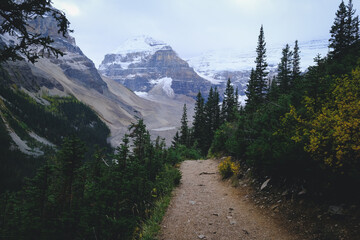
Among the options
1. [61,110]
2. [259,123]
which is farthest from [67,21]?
[61,110]

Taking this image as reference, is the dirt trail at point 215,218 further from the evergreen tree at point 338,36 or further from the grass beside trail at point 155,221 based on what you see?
the evergreen tree at point 338,36

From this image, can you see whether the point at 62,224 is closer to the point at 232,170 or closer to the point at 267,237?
the point at 267,237

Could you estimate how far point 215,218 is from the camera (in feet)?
20.6

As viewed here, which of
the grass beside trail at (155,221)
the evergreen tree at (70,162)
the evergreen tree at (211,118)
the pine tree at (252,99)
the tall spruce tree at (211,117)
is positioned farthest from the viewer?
the tall spruce tree at (211,117)

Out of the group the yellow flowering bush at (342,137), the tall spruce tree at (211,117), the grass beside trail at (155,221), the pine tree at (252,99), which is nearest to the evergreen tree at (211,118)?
the tall spruce tree at (211,117)

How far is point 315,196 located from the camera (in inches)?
208

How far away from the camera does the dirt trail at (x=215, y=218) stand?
5293 millimetres

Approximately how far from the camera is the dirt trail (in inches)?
208

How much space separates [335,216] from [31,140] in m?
143

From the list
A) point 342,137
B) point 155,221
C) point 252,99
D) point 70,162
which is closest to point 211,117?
point 252,99

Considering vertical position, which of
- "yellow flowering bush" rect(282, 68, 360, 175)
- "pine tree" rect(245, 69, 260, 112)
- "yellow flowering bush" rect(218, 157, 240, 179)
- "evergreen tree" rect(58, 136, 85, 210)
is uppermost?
"pine tree" rect(245, 69, 260, 112)

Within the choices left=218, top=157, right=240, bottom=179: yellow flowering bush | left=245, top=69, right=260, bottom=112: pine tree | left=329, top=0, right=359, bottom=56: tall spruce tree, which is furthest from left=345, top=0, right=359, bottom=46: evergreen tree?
left=218, top=157, right=240, bottom=179: yellow flowering bush

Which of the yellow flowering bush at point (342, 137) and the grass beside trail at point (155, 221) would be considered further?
the grass beside trail at point (155, 221)

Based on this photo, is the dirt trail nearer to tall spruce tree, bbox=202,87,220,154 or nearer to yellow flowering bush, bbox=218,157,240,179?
yellow flowering bush, bbox=218,157,240,179
